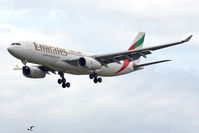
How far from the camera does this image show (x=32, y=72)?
2968 inches

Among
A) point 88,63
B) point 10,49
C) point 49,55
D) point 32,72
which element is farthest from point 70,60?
point 10,49

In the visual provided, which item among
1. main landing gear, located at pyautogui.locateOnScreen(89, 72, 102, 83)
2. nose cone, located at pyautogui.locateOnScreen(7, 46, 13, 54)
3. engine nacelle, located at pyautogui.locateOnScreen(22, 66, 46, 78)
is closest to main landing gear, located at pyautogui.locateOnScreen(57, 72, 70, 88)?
engine nacelle, located at pyautogui.locateOnScreen(22, 66, 46, 78)

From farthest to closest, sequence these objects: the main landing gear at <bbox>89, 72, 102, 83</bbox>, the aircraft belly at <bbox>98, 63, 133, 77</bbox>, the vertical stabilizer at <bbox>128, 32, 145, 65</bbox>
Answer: the vertical stabilizer at <bbox>128, 32, 145, 65</bbox> < the aircraft belly at <bbox>98, 63, 133, 77</bbox> < the main landing gear at <bbox>89, 72, 102, 83</bbox>

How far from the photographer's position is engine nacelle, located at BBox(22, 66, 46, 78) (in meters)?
75.4

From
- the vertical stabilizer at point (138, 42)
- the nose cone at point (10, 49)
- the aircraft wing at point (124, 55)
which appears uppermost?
the vertical stabilizer at point (138, 42)

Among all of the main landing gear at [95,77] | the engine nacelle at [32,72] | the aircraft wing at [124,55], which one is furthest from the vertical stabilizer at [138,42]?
the engine nacelle at [32,72]

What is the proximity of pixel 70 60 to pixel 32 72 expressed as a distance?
6979mm

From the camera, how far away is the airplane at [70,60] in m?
68.6

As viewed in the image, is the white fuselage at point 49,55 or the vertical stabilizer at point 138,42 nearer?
the white fuselage at point 49,55

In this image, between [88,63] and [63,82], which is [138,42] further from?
[88,63]

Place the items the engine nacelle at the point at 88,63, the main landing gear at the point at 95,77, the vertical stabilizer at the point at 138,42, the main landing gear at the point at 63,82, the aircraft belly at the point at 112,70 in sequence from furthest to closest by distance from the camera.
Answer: the vertical stabilizer at the point at 138,42 < the main landing gear at the point at 63,82 < the aircraft belly at the point at 112,70 < the main landing gear at the point at 95,77 < the engine nacelle at the point at 88,63

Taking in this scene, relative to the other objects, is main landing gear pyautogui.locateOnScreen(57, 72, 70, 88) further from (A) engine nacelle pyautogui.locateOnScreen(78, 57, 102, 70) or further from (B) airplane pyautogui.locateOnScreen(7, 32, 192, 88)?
(A) engine nacelle pyautogui.locateOnScreen(78, 57, 102, 70)

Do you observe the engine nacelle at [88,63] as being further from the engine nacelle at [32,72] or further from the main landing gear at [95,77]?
the engine nacelle at [32,72]

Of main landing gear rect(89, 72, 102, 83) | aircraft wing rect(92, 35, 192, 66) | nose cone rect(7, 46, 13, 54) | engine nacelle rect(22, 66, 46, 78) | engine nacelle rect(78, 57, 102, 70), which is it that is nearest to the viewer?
nose cone rect(7, 46, 13, 54)
